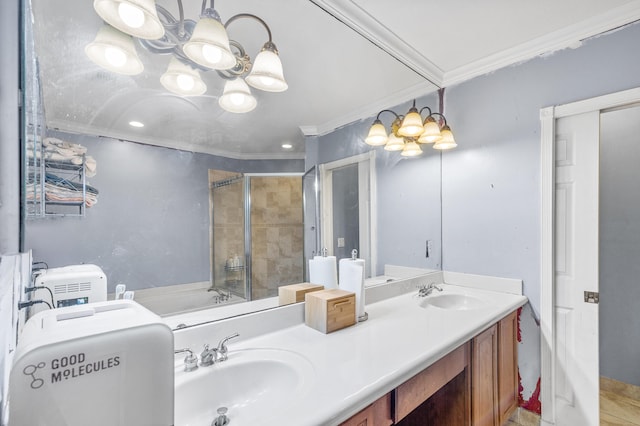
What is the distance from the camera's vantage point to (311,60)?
1.45 m

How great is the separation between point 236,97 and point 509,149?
168 cm

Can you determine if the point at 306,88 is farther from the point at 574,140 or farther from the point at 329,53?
the point at 574,140

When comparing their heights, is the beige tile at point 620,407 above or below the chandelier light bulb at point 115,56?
below

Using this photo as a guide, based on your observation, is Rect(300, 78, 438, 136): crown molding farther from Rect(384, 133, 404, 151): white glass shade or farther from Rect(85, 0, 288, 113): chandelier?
Rect(85, 0, 288, 113): chandelier

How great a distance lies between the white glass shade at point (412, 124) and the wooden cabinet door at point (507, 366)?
1170 mm

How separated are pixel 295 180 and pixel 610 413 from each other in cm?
249

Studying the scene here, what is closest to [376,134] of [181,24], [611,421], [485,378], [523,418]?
[181,24]

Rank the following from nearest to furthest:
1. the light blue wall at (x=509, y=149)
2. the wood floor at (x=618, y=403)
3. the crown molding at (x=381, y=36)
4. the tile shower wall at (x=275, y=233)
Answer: the tile shower wall at (x=275, y=233)
the crown molding at (x=381, y=36)
the light blue wall at (x=509, y=149)
the wood floor at (x=618, y=403)

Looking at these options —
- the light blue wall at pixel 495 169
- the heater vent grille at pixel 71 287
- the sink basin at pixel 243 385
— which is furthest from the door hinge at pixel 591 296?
the heater vent grille at pixel 71 287

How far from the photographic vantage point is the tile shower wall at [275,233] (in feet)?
4.19

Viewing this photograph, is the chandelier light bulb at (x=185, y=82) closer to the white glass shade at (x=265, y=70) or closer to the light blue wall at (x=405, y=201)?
the white glass shade at (x=265, y=70)

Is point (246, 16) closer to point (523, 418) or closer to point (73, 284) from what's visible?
point (73, 284)

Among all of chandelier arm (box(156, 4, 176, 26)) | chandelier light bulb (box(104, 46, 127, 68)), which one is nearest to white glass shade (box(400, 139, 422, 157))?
chandelier arm (box(156, 4, 176, 26))

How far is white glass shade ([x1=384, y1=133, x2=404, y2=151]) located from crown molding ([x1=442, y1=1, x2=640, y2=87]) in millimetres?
623
